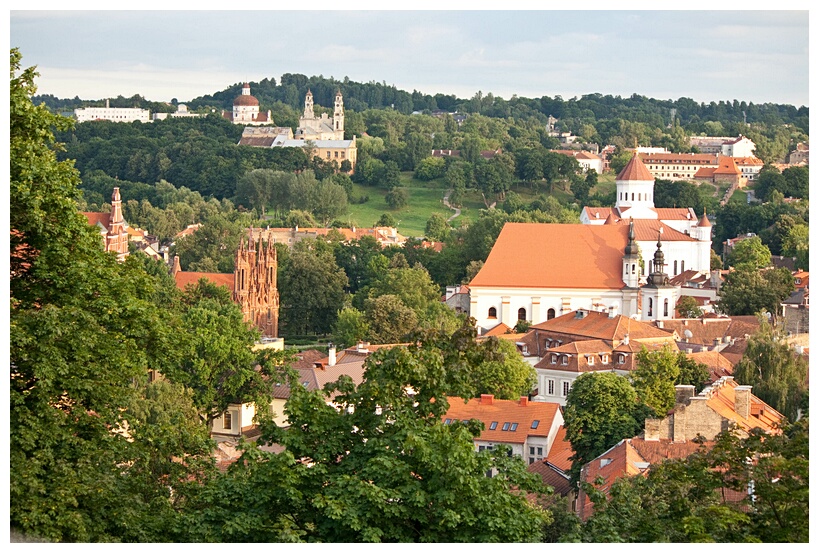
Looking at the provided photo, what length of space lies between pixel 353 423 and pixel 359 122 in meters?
149

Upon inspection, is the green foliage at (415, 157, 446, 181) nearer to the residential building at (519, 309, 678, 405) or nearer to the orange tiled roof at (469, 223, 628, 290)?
the orange tiled roof at (469, 223, 628, 290)

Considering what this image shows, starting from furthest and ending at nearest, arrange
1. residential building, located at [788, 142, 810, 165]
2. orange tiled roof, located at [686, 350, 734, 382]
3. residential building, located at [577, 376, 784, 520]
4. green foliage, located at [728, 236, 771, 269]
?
residential building, located at [788, 142, 810, 165] → green foliage, located at [728, 236, 771, 269] → orange tiled roof, located at [686, 350, 734, 382] → residential building, located at [577, 376, 784, 520]

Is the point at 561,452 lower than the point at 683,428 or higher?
lower

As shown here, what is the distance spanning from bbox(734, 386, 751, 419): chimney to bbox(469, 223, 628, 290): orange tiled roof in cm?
2339

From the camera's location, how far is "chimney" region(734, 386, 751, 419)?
3209 centimetres

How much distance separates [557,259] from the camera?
56.8 m

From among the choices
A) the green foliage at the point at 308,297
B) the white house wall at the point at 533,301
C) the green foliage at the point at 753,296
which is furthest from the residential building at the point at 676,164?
the white house wall at the point at 533,301

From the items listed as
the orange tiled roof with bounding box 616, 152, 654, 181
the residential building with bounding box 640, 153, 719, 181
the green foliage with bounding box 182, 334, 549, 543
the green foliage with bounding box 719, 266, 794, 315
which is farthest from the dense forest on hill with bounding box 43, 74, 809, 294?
the green foliage with bounding box 182, 334, 549, 543

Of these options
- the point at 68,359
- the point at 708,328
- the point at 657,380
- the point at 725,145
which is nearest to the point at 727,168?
the point at 725,145

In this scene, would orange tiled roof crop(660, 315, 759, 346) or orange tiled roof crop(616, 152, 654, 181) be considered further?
orange tiled roof crop(616, 152, 654, 181)

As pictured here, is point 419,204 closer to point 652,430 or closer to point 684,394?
point 684,394

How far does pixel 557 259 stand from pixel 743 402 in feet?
81.3

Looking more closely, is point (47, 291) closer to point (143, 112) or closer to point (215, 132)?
point (215, 132)

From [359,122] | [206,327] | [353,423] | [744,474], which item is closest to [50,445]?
[353,423]
